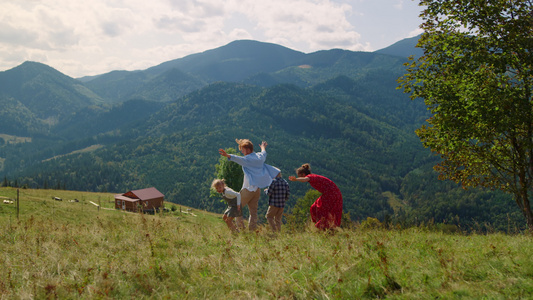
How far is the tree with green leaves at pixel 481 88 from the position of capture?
9.80m

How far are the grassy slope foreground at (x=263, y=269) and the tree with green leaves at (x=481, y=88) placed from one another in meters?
4.85

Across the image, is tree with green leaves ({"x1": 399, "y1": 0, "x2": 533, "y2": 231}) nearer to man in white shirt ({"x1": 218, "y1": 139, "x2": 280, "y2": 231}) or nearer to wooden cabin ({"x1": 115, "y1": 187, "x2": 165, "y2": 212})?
man in white shirt ({"x1": 218, "y1": 139, "x2": 280, "y2": 231})

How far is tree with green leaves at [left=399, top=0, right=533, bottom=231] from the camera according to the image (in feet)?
32.1

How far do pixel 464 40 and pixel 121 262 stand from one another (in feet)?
38.8

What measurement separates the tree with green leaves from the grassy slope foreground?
485cm

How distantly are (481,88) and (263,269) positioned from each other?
28.1ft

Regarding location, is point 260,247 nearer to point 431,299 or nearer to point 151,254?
point 151,254

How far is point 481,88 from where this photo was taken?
9852 millimetres

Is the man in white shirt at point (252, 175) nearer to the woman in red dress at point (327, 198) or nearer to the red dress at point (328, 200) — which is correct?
the woman in red dress at point (327, 198)

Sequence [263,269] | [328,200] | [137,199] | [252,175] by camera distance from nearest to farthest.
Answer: [263,269] → [252,175] → [328,200] → [137,199]

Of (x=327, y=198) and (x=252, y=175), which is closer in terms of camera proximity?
(x=252, y=175)

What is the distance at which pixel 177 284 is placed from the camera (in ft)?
16.9

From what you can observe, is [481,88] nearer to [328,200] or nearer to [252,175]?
[328,200]

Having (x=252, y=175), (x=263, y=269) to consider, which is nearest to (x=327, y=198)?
(x=252, y=175)
